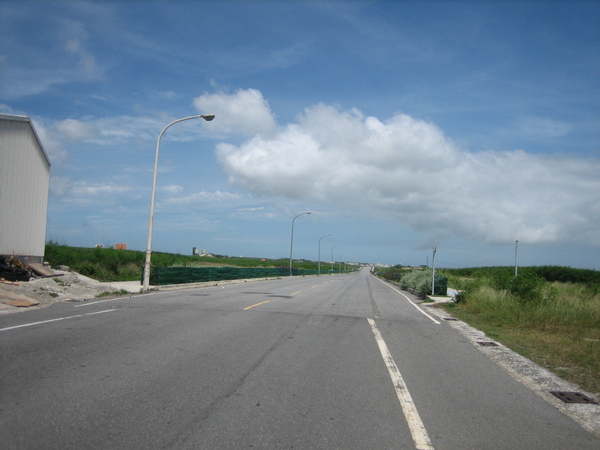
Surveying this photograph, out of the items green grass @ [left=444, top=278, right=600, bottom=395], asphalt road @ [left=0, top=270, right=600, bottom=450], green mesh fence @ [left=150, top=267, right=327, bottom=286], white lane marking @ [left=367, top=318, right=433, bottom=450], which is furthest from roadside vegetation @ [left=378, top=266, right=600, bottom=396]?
green mesh fence @ [left=150, top=267, right=327, bottom=286]

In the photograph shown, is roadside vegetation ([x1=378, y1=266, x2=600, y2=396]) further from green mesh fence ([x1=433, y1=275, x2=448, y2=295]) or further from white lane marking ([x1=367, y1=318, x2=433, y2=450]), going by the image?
green mesh fence ([x1=433, y1=275, x2=448, y2=295])

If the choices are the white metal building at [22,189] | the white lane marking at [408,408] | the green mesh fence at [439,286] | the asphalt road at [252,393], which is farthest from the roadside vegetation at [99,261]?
the white lane marking at [408,408]

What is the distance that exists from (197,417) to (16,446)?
1660 millimetres

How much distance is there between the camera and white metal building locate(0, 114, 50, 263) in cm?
2177

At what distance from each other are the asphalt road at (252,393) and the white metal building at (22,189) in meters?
13.1

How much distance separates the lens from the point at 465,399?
20.7ft

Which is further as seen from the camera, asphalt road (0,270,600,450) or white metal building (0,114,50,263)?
white metal building (0,114,50,263)

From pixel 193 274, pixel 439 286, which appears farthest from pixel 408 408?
pixel 193 274

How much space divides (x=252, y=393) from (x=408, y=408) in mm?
1937

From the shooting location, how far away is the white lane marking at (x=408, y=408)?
4746mm

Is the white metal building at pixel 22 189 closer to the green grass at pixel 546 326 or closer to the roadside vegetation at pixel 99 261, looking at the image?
the roadside vegetation at pixel 99 261

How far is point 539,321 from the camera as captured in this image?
14727 millimetres

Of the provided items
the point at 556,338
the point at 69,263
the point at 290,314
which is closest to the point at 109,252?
the point at 69,263

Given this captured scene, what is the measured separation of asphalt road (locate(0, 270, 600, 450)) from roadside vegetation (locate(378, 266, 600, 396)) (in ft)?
4.88
